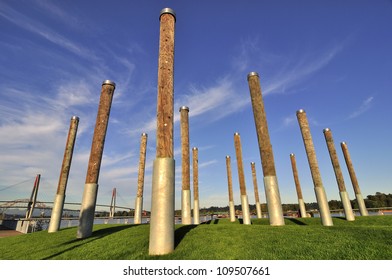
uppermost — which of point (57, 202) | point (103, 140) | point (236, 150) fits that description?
point (236, 150)

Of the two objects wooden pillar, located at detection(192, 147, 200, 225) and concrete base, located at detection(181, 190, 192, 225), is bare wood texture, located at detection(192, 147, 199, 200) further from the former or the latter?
concrete base, located at detection(181, 190, 192, 225)

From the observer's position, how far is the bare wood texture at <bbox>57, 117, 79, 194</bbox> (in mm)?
14969

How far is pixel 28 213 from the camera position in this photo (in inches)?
1564

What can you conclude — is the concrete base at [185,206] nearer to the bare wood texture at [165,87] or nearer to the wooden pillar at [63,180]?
the wooden pillar at [63,180]

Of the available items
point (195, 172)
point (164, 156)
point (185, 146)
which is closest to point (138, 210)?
point (195, 172)

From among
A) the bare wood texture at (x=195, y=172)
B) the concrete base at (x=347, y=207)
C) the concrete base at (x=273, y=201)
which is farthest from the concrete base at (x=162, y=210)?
the concrete base at (x=347, y=207)

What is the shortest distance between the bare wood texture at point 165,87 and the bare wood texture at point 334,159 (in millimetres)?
16220

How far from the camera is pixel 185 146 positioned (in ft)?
54.9

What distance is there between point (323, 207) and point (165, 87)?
11.3m

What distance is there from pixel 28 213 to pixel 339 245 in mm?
49971

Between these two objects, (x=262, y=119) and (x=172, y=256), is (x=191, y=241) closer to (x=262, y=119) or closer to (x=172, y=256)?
(x=172, y=256)

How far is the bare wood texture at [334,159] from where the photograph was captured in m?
16.9
